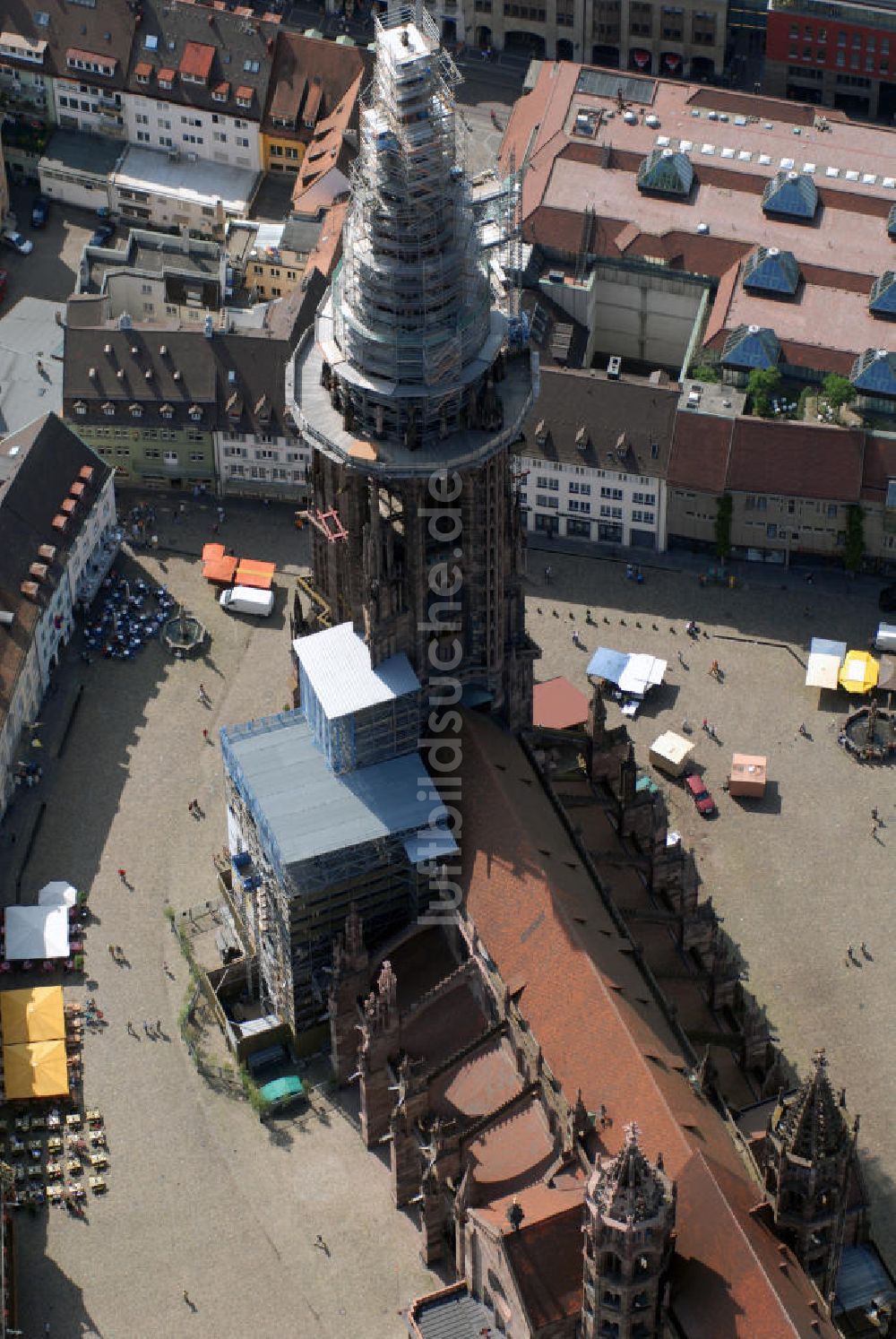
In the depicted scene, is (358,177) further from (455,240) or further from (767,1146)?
(767,1146)

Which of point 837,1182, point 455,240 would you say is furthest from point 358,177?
point 837,1182

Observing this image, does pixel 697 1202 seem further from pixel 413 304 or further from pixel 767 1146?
pixel 413 304

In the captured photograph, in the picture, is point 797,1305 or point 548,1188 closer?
point 797,1305

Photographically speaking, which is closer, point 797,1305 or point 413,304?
point 797,1305

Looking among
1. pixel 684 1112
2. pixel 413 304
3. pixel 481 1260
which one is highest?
pixel 413 304

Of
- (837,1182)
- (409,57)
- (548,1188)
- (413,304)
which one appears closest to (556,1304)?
(548,1188)

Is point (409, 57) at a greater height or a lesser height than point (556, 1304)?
greater

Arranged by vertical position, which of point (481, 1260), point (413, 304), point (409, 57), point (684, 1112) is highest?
point (409, 57)

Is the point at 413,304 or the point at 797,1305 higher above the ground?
the point at 413,304
